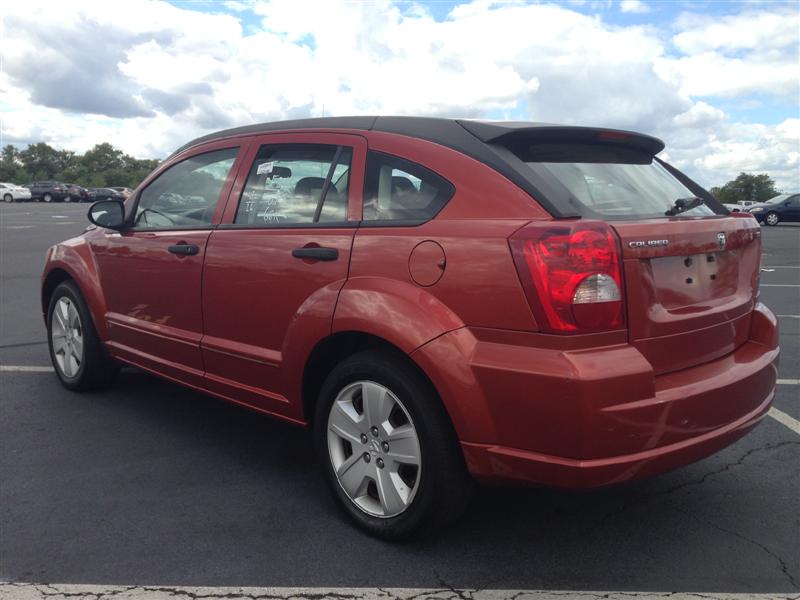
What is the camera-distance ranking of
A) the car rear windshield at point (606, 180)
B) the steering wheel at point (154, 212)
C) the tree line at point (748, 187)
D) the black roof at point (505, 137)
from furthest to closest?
the tree line at point (748, 187)
the steering wheel at point (154, 212)
the car rear windshield at point (606, 180)
the black roof at point (505, 137)

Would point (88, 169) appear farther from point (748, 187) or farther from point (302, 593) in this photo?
point (302, 593)

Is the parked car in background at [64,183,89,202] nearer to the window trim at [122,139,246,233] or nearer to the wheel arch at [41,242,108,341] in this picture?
the wheel arch at [41,242,108,341]

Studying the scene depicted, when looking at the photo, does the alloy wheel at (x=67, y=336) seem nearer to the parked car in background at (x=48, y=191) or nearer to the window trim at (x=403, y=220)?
the window trim at (x=403, y=220)

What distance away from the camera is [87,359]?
16.6 feet

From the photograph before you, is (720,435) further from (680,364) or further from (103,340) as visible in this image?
(103,340)

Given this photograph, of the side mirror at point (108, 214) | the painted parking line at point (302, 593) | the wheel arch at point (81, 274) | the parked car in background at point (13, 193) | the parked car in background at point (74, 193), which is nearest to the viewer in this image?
the painted parking line at point (302, 593)

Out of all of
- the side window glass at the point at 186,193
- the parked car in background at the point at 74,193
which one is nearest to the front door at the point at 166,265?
the side window glass at the point at 186,193

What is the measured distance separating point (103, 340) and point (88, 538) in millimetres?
1988

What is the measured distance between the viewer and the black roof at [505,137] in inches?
111

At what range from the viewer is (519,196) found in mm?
2801

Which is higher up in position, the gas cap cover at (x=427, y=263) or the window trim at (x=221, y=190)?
the window trim at (x=221, y=190)

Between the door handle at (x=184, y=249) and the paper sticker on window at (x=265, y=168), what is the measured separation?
1.70ft

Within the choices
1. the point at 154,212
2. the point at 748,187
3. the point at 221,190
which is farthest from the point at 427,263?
the point at 748,187

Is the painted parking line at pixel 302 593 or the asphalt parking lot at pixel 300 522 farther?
the asphalt parking lot at pixel 300 522
